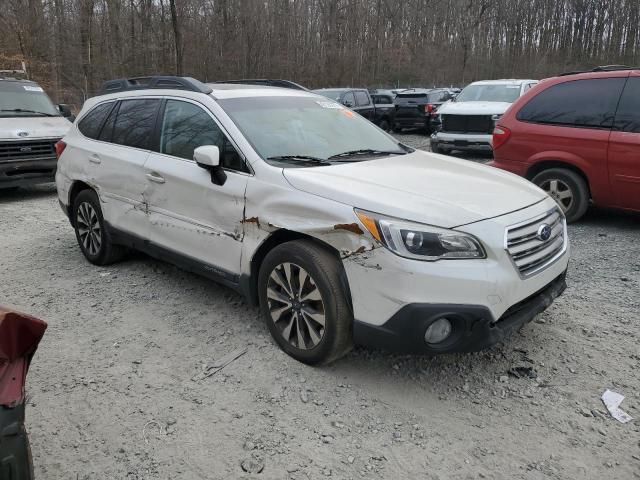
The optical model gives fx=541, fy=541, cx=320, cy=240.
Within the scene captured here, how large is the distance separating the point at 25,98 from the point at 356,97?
9.96 metres

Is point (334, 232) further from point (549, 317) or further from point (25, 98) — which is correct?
point (25, 98)

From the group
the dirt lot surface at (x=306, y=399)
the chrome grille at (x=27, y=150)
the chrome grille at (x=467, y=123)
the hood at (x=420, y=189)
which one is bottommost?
the dirt lot surface at (x=306, y=399)

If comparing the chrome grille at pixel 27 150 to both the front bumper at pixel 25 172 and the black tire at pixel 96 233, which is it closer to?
the front bumper at pixel 25 172

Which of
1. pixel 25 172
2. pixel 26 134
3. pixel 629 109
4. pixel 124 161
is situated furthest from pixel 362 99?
pixel 124 161

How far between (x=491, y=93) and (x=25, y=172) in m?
9.91

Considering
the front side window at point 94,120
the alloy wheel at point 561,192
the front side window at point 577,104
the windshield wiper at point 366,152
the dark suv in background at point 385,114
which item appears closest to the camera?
the windshield wiper at point 366,152

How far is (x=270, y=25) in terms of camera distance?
38250mm

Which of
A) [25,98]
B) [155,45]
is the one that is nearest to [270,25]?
[155,45]

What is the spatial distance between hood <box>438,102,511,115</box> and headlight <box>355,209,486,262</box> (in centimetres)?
955

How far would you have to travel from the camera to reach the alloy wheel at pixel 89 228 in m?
5.24

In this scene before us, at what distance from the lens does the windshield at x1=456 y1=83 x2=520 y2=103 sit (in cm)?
1246

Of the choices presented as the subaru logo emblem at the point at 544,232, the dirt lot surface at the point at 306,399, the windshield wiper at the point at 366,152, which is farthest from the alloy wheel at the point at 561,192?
the subaru logo emblem at the point at 544,232

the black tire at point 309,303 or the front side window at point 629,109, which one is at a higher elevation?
the front side window at point 629,109

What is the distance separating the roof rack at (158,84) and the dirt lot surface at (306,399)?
172 centimetres
